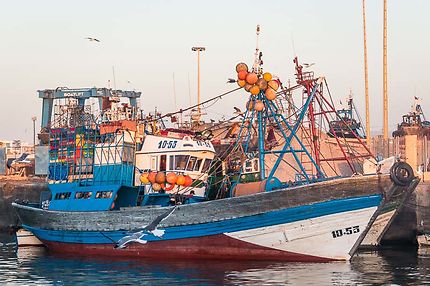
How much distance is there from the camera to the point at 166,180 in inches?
1200

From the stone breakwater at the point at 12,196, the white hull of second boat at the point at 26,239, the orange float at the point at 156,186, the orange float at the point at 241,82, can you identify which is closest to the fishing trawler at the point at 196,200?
the orange float at the point at 241,82

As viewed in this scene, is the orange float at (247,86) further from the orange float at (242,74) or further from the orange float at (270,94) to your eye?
the orange float at (270,94)

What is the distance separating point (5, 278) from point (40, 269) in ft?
8.84

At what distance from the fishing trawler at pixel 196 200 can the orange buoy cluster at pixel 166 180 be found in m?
0.04

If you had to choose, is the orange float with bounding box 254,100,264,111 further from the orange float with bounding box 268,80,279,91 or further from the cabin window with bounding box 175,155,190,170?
the cabin window with bounding box 175,155,190,170

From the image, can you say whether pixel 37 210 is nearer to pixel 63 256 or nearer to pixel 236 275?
pixel 63 256

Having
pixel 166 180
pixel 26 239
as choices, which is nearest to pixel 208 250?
pixel 166 180

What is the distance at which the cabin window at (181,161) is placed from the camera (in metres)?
31.8

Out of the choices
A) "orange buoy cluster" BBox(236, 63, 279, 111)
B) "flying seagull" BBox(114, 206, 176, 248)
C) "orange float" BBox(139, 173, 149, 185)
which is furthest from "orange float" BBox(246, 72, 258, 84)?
"flying seagull" BBox(114, 206, 176, 248)

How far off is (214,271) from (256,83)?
26.5 ft

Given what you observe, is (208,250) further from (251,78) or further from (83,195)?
(83,195)

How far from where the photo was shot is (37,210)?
3362cm

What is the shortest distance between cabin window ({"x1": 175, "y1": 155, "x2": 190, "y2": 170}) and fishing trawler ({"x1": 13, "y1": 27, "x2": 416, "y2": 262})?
4cm

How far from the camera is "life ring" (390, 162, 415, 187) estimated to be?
87.7ft
